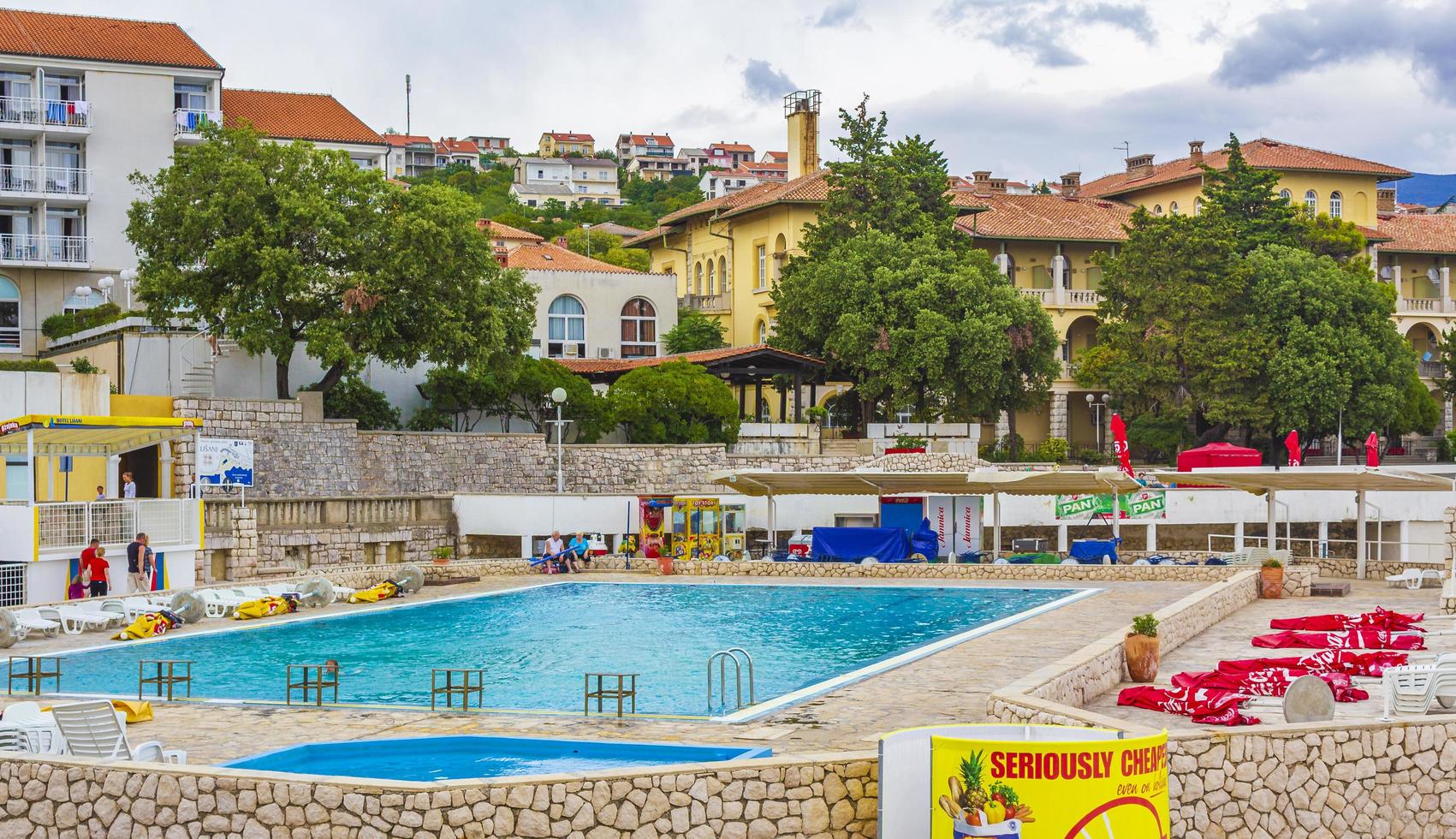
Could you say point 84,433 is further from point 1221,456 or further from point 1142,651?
point 1221,456

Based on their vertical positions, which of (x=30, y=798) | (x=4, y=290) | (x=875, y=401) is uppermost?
(x=4, y=290)

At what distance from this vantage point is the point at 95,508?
21.8 meters

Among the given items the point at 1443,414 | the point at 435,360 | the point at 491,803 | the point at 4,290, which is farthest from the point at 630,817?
the point at 1443,414

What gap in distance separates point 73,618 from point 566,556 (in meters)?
11.0

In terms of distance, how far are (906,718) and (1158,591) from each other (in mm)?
12615

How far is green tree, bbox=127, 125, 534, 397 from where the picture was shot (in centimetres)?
3212

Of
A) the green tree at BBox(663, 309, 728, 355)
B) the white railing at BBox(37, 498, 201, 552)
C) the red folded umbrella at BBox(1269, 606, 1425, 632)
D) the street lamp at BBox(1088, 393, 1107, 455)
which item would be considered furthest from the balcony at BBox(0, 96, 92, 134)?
the red folded umbrella at BBox(1269, 606, 1425, 632)

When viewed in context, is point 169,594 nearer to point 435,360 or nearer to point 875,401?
point 435,360

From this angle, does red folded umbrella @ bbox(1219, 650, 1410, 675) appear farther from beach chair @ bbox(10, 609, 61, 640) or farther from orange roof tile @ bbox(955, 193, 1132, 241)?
orange roof tile @ bbox(955, 193, 1132, 241)

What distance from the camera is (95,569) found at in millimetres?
21156

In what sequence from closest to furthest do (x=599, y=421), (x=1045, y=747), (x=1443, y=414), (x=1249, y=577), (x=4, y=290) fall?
(x=1045, y=747) → (x=1249, y=577) → (x=599, y=421) → (x=4, y=290) → (x=1443, y=414)

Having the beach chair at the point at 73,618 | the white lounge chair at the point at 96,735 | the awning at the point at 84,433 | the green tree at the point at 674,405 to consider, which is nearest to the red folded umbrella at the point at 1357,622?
the white lounge chair at the point at 96,735

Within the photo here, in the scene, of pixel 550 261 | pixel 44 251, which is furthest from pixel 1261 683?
pixel 44 251

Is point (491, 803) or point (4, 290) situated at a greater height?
point (4, 290)
